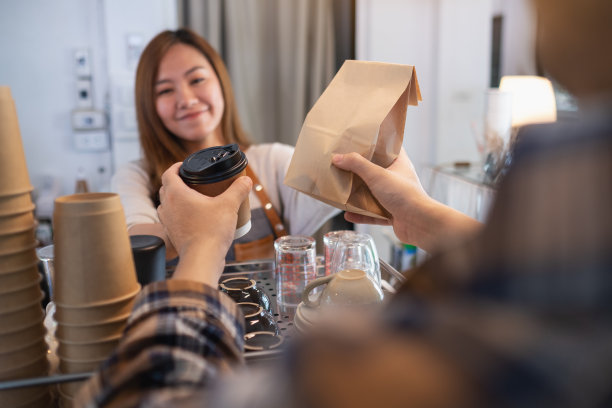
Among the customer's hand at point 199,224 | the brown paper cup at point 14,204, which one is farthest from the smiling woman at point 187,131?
the brown paper cup at point 14,204

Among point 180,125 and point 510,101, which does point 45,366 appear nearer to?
point 180,125

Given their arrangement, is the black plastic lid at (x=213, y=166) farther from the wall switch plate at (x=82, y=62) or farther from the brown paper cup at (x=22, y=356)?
the wall switch plate at (x=82, y=62)

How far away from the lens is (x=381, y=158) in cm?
92

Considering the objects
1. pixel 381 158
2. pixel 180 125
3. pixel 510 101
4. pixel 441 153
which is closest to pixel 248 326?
pixel 381 158

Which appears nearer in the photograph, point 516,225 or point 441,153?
point 516,225

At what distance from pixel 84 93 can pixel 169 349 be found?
2367 millimetres

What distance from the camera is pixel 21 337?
56 centimetres

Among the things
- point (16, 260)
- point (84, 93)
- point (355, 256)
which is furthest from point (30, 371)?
point (84, 93)

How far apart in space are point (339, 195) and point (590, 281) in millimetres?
605

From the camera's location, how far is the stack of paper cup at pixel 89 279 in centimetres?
53

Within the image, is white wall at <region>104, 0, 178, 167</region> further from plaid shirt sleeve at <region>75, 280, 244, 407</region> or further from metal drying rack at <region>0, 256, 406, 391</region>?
plaid shirt sleeve at <region>75, 280, 244, 407</region>

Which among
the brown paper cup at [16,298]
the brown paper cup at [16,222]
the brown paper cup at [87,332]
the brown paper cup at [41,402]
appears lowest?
the brown paper cup at [41,402]

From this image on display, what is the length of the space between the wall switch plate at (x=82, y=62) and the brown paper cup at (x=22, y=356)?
2.16m

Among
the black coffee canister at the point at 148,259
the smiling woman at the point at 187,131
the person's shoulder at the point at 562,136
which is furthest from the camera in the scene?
the smiling woman at the point at 187,131
